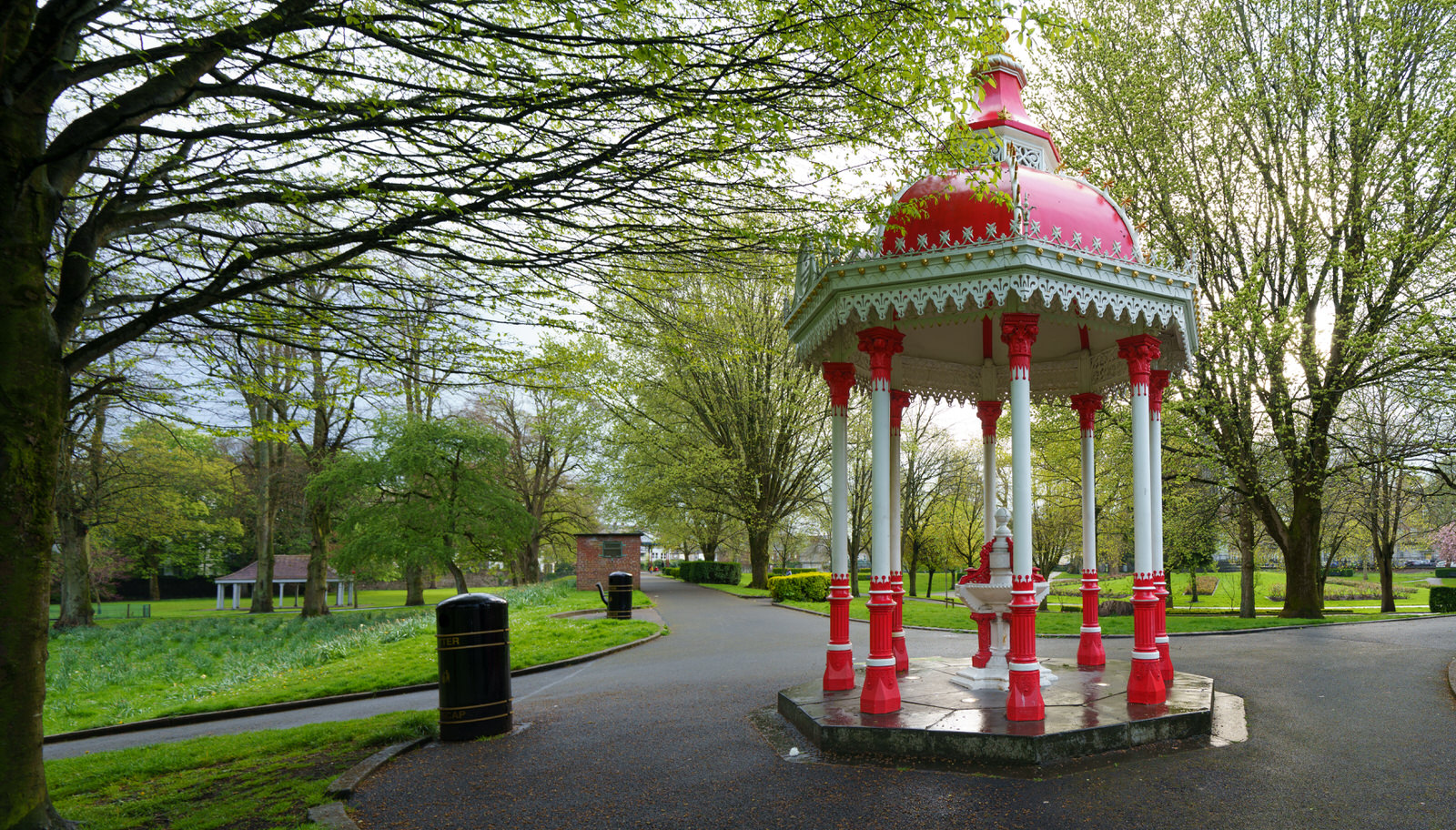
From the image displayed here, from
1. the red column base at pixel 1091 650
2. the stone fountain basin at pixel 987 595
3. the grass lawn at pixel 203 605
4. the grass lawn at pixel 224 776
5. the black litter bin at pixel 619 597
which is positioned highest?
the stone fountain basin at pixel 987 595

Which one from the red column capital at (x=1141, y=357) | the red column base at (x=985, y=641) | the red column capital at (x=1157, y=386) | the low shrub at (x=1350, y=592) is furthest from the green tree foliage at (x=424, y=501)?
the low shrub at (x=1350, y=592)

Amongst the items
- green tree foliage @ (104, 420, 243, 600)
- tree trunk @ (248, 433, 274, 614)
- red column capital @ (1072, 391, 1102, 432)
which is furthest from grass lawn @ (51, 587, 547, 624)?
red column capital @ (1072, 391, 1102, 432)

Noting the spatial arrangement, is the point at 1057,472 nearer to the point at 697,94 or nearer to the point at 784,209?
the point at 784,209

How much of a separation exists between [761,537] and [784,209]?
2570 cm

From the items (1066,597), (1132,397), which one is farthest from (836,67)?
(1066,597)

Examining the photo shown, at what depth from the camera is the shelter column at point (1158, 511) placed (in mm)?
8086

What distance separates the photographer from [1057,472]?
2442cm

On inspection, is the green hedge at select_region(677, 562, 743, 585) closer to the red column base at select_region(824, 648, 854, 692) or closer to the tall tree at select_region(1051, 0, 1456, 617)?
the tall tree at select_region(1051, 0, 1456, 617)

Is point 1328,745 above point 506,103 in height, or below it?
below

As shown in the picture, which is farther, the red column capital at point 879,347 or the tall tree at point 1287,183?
the tall tree at point 1287,183

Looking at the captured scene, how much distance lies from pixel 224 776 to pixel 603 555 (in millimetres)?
28166

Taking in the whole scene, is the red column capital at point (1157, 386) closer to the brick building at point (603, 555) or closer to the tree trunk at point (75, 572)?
the brick building at point (603, 555)

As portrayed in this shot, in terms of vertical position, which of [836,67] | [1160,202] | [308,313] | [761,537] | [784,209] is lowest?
[761,537]

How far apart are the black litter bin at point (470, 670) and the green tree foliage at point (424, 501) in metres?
16.8
